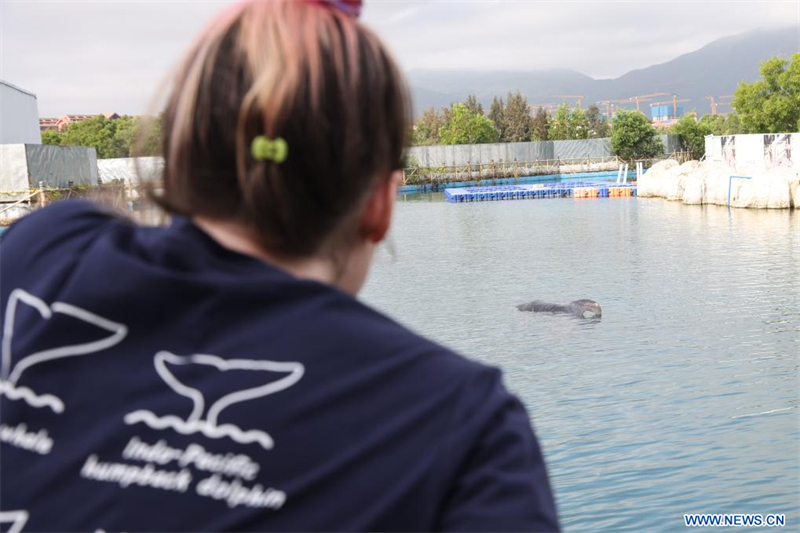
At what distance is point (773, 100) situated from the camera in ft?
134

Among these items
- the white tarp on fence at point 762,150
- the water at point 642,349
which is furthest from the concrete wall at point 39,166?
the white tarp on fence at point 762,150

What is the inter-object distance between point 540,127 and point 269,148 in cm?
7348

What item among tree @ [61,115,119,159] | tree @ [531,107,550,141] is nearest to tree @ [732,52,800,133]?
tree @ [531,107,550,141]

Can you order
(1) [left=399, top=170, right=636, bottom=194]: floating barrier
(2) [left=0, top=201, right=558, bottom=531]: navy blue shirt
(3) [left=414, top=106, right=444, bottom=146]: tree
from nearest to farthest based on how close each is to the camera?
(2) [left=0, top=201, right=558, bottom=531]: navy blue shirt < (1) [left=399, top=170, right=636, bottom=194]: floating barrier < (3) [left=414, top=106, right=444, bottom=146]: tree

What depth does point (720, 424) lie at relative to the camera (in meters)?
8.14

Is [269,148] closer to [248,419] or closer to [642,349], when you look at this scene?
[248,419]

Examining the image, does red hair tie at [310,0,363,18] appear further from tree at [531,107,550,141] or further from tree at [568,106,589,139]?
tree at [531,107,550,141]

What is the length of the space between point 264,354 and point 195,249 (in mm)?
126

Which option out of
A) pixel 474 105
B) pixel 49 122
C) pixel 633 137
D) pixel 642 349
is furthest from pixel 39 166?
pixel 49 122

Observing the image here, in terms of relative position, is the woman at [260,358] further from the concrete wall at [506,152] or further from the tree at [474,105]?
the tree at [474,105]

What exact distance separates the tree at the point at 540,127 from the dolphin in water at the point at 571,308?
6026 centimetres

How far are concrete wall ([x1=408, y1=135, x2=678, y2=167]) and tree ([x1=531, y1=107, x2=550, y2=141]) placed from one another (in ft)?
48.2

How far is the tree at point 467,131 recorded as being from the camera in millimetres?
66625

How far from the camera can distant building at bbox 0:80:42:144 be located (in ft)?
127
